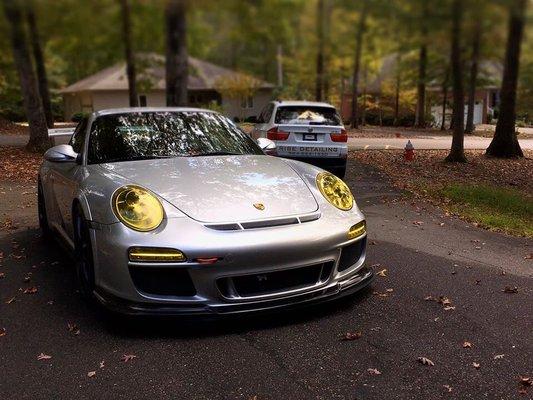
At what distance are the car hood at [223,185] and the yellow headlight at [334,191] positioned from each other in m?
0.15

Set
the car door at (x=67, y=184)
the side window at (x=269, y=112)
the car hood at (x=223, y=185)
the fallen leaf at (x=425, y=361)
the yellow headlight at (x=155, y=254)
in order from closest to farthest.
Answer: the fallen leaf at (x=425, y=361) < the yellow headlight at (x=155, y=254) < the car hood at (x=223, y=185) < the car door at (x=67, y=184) < the side window at (x=269, y=112)

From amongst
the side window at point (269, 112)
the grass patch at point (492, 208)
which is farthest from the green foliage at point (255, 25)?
the side window at point (269, 112)

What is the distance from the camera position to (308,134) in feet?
33.4

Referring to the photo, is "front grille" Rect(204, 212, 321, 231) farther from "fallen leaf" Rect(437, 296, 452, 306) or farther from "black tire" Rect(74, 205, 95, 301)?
"fallen leaf" Rect(437, 296, 452, 306)

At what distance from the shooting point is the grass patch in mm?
6752

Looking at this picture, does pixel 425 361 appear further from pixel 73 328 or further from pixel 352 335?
pixel 73 328

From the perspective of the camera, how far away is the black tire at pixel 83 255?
142 inches

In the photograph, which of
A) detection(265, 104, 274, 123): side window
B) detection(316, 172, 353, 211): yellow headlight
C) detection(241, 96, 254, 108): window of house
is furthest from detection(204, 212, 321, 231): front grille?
detection(241, 96, 254, 108): window of house

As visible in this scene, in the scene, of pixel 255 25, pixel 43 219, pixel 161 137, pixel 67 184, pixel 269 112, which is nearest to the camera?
pixel 255 25

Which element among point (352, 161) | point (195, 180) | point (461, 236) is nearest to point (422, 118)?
point (352, 161)

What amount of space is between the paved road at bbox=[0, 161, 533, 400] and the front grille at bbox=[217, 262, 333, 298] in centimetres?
23

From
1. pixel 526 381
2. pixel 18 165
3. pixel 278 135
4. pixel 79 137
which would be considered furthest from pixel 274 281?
pixel 18 165

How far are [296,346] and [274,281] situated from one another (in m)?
0.42

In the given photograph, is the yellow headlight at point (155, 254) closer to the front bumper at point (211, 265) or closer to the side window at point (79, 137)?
the front bumper at point (211, 265)
